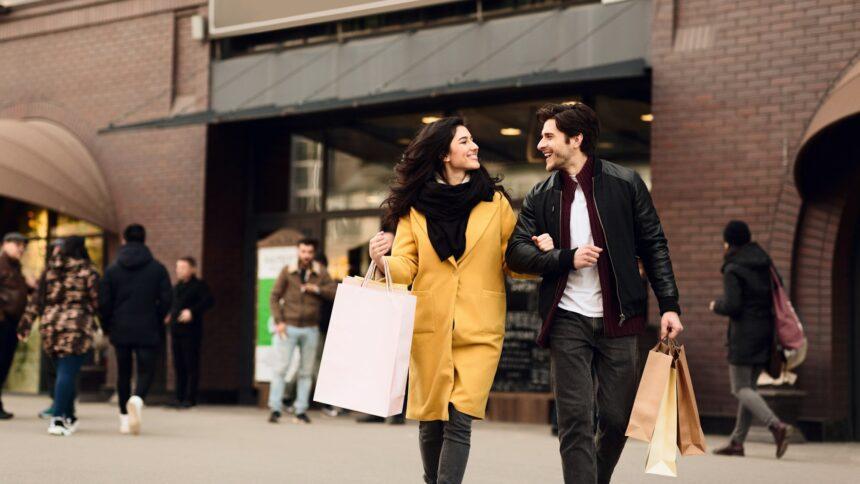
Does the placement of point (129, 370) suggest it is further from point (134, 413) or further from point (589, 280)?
point (589, 280)

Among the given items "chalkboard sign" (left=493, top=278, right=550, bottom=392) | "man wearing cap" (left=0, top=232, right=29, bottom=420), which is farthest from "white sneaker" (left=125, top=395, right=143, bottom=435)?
"chalkboard sign" (left=493, top=278, right=550, bottom=392)

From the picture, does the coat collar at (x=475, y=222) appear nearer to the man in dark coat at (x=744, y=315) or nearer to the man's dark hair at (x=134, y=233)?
the man in dark coat at (x=744, y=315)

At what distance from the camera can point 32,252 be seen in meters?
17.9

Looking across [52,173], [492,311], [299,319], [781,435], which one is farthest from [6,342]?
[492,311]

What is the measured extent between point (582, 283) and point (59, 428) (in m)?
6.56

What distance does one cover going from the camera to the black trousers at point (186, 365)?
1494 centimetres

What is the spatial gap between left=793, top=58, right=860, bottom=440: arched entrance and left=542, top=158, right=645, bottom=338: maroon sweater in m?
6.30

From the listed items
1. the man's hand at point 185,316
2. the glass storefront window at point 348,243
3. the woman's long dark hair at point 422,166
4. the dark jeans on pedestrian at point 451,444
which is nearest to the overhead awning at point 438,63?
the glass storefront window at point 348,243

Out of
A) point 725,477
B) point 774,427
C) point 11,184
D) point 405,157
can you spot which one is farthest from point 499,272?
point 11,184

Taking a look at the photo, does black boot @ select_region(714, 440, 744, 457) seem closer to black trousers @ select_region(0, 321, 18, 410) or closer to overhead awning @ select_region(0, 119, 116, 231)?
black trousers @ select_region(0, 321, 18, 410)

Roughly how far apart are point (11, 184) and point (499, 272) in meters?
11.4

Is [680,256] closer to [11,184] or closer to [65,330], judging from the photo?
[65,330]

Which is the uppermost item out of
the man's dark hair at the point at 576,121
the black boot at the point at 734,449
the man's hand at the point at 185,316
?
the man's dark hair at the point at 576,121

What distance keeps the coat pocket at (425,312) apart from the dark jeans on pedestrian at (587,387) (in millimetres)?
547
